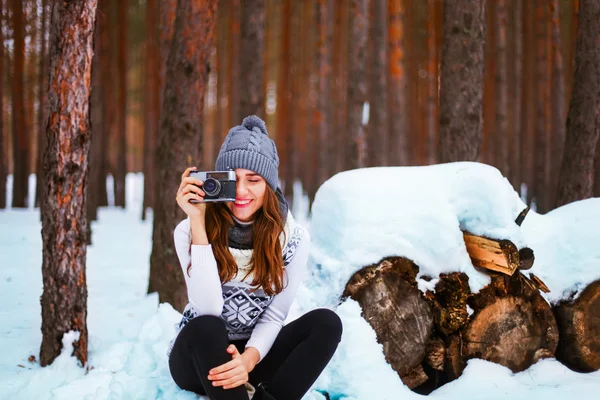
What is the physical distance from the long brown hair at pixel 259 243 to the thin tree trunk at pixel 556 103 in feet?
32.6

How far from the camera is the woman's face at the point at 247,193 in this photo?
7.89 feet

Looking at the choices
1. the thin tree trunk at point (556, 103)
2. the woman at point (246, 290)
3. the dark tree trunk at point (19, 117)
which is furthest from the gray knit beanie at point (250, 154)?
the thin tree trunk at point (556, 103)

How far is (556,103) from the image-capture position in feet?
36.2

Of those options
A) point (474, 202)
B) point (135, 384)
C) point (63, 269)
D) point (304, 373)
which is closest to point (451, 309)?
point (474, 202)

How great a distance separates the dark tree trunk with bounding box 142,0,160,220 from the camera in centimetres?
1101

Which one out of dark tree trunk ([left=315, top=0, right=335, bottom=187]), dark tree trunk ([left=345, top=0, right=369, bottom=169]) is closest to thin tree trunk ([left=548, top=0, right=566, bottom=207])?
dark tree trunk ([left=345, top=0, right=369, bottom=169])

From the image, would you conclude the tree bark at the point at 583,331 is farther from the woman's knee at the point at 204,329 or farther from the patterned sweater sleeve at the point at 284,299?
the woman's knee at the point at 204,329

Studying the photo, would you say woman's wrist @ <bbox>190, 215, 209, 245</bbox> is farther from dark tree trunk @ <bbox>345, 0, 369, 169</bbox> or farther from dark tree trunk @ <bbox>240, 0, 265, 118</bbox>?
dark tree trunk @ <bbox>345, 0, 369, 169</bbox>

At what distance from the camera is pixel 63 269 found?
3584 millimetres

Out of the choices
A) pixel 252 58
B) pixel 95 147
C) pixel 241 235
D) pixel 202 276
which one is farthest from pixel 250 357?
pixel 95 147

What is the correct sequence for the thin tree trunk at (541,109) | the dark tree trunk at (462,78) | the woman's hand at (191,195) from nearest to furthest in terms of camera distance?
the woman's hand at (191,195)
the dark tree trunk at (462,78)
the thin tree trunk at (541,109)

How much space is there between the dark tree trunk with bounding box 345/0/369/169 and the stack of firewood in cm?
539

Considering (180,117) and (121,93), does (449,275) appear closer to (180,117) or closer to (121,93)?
(180,117)

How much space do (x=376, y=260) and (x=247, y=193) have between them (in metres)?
1.22
